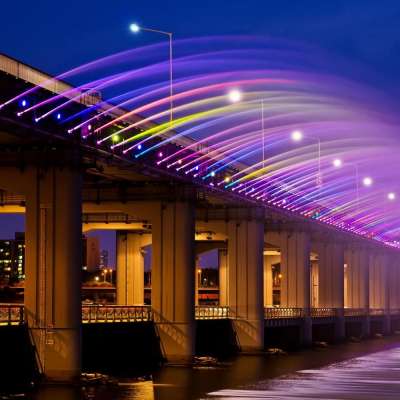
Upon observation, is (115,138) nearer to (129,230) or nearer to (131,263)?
(129,230)

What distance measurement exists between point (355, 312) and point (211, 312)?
39631 millimetres

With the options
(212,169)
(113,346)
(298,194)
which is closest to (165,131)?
(212,169)

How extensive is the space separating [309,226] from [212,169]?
→ 27506 millimetres

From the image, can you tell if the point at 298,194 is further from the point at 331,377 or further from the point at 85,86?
the point at 85,86

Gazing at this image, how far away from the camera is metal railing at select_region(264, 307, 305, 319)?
252ft

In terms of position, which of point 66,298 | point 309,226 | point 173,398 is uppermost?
point 309,226

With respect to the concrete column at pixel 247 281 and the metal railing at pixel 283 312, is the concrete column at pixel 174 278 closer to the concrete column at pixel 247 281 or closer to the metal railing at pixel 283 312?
the concrete column at pixel 247 281

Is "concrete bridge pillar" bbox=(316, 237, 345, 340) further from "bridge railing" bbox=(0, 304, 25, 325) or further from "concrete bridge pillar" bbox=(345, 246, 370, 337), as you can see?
"bridge railing" bbox=(0, 304, 25, 325)

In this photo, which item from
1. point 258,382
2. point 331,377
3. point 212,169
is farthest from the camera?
point 212,169

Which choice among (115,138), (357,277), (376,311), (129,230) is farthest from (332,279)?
(115,138)

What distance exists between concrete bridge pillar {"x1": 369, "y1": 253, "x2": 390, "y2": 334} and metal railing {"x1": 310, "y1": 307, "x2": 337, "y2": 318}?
37604 mm

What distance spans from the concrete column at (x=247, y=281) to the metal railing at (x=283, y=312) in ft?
18.4

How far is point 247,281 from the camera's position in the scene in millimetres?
69750

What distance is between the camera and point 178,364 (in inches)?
2215
